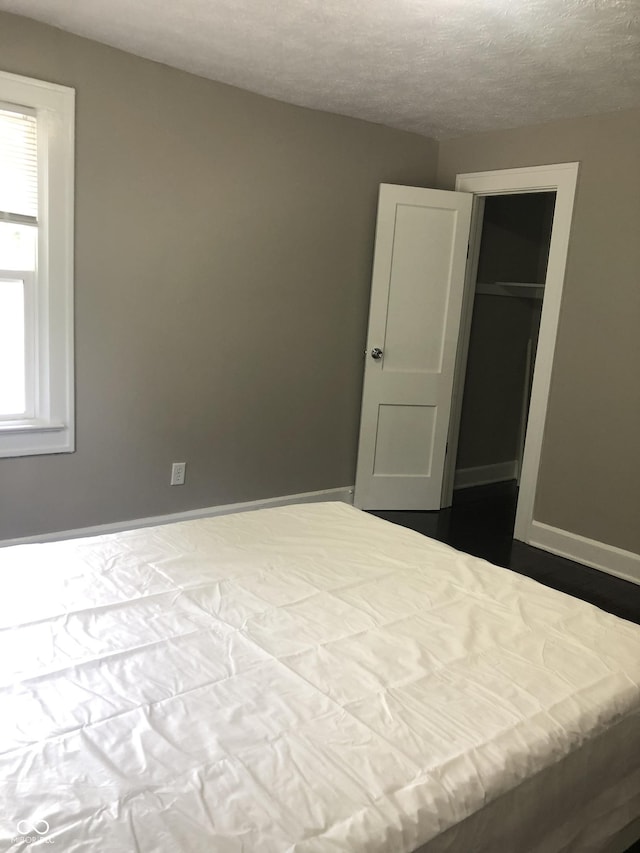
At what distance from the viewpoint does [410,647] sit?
5.14 feet

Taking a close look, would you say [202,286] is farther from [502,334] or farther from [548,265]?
Answer: [502,334]

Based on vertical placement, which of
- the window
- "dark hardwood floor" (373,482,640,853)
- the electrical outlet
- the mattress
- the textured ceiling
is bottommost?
"dark hardwood floor" (373,482,640,853)

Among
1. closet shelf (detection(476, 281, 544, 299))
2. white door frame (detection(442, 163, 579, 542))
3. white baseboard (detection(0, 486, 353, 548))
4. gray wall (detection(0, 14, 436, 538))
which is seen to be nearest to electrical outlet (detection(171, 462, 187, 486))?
gray wall (detection(0, 14, 436, 538))

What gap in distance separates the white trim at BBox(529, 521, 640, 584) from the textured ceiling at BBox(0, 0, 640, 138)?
228 centimetres

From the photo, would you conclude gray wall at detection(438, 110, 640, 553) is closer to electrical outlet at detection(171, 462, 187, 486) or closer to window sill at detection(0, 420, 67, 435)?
electrical outlet at detection(171, 462, 187, 486)

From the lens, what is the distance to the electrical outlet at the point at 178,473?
3768 millimetres

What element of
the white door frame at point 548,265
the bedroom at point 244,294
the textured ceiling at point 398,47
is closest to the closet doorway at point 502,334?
the white door frame at point 548,265

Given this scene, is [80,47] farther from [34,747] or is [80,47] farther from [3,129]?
[34,747]

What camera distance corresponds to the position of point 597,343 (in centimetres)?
375

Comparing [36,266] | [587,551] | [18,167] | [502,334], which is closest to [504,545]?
[587,551]

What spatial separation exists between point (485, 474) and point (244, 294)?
103 inches

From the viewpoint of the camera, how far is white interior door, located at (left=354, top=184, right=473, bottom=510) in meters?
4.25

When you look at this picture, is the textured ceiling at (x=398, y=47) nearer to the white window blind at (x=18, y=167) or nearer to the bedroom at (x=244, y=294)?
the bedroom at (x=244, y=294)

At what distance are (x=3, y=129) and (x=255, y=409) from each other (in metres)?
1.86
